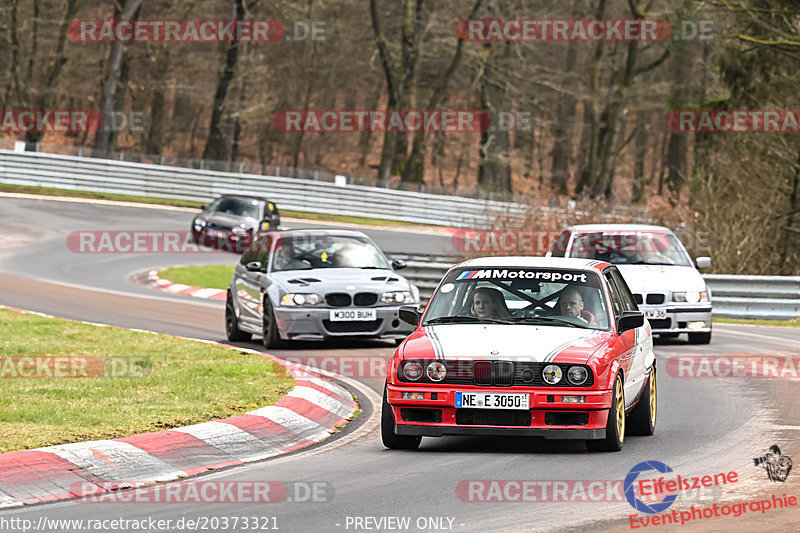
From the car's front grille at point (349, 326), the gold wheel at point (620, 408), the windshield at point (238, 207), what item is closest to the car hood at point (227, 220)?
the windshield at point (238, 207)

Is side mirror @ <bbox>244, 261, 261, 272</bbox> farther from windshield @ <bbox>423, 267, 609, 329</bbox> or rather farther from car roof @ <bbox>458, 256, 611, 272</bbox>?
windshield @ <bbox>423, 267, 609, 329</bbox>

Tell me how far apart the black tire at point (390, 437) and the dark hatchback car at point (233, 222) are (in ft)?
86.7

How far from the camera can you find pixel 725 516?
7.31m

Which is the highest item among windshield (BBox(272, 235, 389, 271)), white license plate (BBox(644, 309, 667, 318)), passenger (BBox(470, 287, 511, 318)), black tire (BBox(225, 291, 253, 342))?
passenger (BBox(470, 287, 511, 318))

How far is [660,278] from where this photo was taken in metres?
18.5

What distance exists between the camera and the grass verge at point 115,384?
970cm

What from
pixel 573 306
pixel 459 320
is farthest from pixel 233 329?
pixel 573 306

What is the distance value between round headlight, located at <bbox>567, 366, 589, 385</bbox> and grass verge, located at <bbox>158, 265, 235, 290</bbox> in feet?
64.2

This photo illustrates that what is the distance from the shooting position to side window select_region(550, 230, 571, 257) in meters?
19.5

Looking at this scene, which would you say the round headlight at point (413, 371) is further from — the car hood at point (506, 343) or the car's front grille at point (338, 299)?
the car's front grille at point (338, 299)

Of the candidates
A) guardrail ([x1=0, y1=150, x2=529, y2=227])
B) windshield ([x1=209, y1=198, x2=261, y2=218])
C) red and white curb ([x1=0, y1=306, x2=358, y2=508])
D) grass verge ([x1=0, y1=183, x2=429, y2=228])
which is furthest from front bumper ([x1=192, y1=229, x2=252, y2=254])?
red and white curb ([x1=0, y1=306, x2=358, y2=508])

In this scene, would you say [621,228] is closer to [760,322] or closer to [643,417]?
[760,322]

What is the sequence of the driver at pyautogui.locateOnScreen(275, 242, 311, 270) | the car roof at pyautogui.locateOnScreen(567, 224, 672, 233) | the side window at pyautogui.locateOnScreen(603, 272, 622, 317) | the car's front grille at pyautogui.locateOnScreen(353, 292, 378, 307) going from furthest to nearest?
the car roof at pyautogui.locateOnScreen(567, 224, 672, 233) < the driver at pyautogui.locateOnScreen(275, 242, 311, 270) < the car's front grille at pyautogui.locateOnScreen(353, 292, 378, 307) < the side window at pyautogui.locateOnScreen(603, 272, 622, 317)

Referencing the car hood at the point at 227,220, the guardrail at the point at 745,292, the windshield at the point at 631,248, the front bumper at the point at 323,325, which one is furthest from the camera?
the car hood at the point at 227,220
